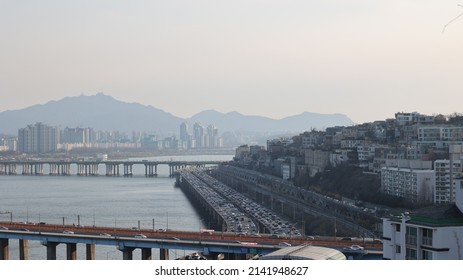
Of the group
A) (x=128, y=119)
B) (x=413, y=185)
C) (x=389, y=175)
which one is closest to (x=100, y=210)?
(x=389, y=175)

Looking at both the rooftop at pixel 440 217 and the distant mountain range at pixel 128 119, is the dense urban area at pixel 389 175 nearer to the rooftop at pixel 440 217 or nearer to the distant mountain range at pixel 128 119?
the rooftop at pixel 440 217

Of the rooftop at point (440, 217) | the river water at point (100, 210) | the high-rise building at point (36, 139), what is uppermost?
the high-rise building at point (36, 139)

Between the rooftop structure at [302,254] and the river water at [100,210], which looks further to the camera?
the river water at [100,210]

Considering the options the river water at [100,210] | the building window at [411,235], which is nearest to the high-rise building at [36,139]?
the river water at [100,210]

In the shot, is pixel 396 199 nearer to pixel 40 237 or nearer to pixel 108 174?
pixel 40 237

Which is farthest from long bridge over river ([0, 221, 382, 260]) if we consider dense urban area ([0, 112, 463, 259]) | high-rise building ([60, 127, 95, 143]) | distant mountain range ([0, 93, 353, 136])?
distant mountain range ([0, 93, 353, 136])

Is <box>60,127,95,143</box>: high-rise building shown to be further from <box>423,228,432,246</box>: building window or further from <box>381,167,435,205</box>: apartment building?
<box>423,228,432,246</box>: building window

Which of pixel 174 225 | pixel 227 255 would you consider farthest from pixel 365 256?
pixel 174 225

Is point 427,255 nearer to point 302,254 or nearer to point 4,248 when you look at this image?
point 302,254
